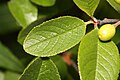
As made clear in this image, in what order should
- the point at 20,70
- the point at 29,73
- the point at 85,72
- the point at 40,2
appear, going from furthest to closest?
the point at 20,70 → the point at 40,2 → the point at 29,73 → the point at 85,72

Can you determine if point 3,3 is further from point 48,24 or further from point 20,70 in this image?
point 48,24

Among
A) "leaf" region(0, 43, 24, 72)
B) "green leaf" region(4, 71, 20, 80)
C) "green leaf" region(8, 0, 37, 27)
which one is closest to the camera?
"green leaf" region(8, 0, 37, 27)

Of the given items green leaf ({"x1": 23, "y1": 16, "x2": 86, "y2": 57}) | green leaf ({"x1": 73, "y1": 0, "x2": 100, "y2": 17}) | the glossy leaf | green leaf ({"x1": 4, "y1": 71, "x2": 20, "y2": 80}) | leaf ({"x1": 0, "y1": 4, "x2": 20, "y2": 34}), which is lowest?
green leaf ({"x1": 4, "y1": 71, "x2": 20, "y2": 80})

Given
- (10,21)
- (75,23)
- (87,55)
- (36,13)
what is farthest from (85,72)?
(10,21)

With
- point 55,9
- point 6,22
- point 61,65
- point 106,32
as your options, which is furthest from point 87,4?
point 6,22

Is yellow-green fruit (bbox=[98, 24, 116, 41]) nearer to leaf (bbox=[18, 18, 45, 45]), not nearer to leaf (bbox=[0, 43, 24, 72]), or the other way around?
leaf (bbox=[18, 18, 45, 45])

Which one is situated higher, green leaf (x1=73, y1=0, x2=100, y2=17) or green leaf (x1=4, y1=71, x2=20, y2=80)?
green leaf (x1=73, y1=0, x2=100, y2=17)

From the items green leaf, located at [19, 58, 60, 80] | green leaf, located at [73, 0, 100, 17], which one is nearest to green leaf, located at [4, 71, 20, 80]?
green leaf, located at [19, 58, 60, 80]
